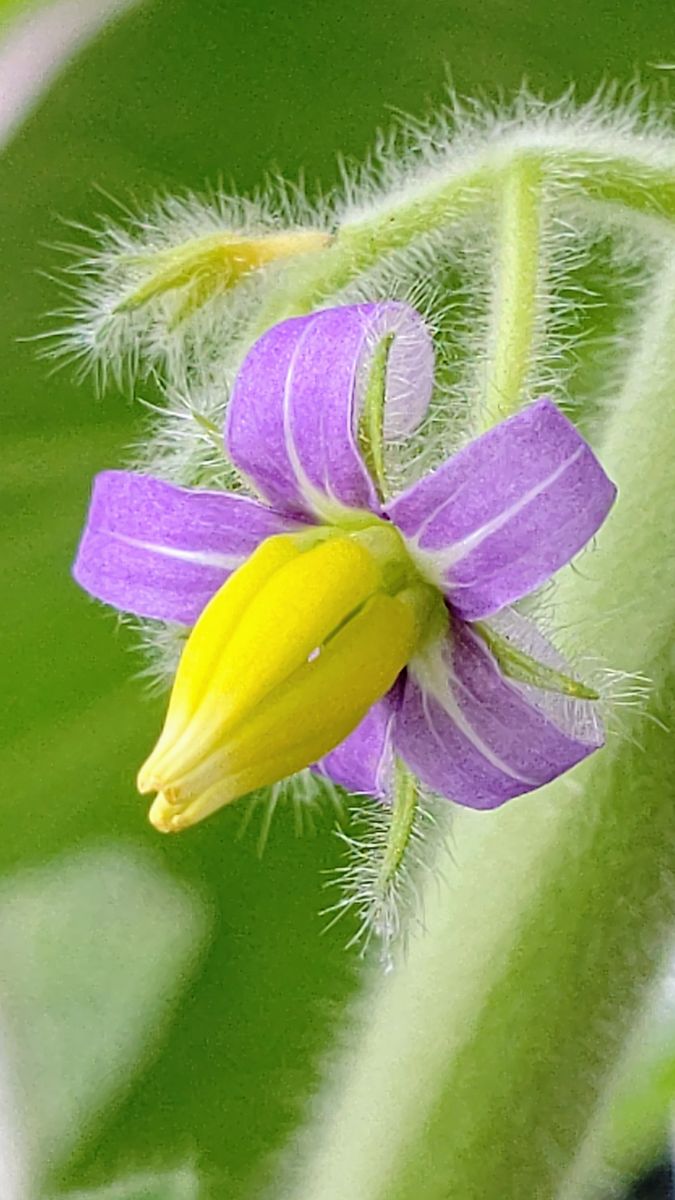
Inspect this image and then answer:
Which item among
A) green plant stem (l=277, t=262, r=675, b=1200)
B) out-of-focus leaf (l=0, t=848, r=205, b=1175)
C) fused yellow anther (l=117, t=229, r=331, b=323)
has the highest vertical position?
fused yellow anther (l=117, t=229, r=331, b=323)

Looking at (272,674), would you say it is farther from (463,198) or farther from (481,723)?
(463,198)

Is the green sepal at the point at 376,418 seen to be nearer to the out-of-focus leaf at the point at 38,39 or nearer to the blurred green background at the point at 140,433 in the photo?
the blurred green background at the point at 140,433

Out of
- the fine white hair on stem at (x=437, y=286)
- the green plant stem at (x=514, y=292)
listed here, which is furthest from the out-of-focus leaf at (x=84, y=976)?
the green plant stem at (x=514, y=292)

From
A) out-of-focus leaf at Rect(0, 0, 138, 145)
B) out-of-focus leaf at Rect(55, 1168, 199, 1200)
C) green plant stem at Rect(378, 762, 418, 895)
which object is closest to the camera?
green plant stem at Rect(378, 762, 418, 895)

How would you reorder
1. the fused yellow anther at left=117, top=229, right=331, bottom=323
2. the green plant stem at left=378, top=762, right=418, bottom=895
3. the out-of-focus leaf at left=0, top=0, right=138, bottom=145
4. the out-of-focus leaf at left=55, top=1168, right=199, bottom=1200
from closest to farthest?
the green plant stem at left=378, top=762, right=418, bottom=895, the fused yellow anther at left=117, top=229, right=331, bottom=323, the out-of-focus leaf at left=55, top=1168, right=199, bottom=1200, the out-of-focus leaf at left=0, top=0, right=138, bottom=145

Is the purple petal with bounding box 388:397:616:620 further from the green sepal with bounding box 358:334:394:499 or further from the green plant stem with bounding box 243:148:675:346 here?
the green plant stem with bounding box 243:148:675:346

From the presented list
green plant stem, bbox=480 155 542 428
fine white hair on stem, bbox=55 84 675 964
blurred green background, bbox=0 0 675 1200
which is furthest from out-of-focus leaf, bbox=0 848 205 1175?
green plant stem, bbox=480 155 542 428

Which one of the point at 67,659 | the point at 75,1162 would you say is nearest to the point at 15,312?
the point at 67,659

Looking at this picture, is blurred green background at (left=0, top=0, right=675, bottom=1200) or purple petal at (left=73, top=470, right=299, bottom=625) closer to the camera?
purple petal at (left=73, top=470, right=299, bottom=625)
